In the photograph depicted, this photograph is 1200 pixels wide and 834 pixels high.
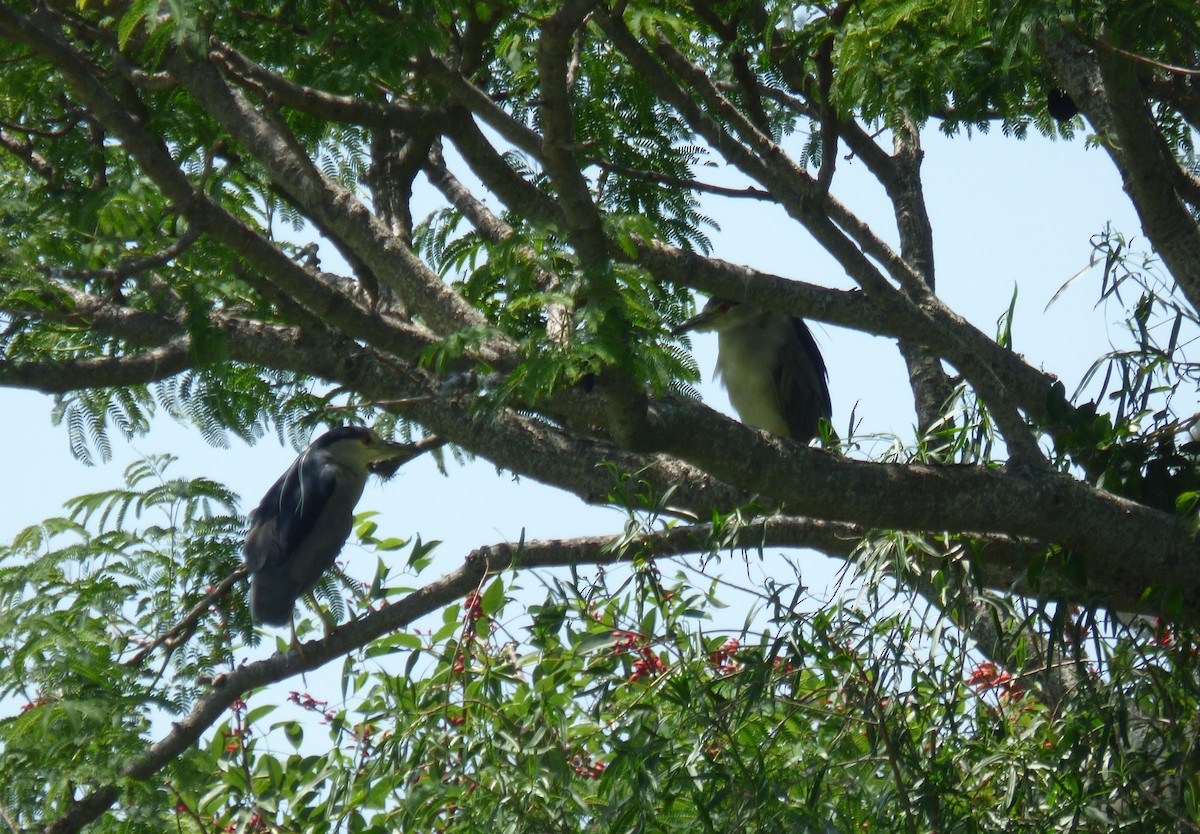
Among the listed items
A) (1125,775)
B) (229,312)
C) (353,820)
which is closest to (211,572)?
(229,312)

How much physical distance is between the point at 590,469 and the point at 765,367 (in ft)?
9.93

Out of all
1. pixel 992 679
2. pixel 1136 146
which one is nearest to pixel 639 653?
pixel 992 679

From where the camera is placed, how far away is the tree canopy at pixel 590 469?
3334mm

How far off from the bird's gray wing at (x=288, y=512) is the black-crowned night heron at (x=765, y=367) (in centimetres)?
201

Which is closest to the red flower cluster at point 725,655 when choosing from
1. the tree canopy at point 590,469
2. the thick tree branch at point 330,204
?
the tree canopy at point 590,469

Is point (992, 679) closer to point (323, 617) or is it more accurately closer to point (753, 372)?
point (323, 617)

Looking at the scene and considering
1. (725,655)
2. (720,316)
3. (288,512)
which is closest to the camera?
(725,655)

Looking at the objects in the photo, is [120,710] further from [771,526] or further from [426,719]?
[771,526]

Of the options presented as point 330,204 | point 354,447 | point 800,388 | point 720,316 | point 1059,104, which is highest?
point 720,316

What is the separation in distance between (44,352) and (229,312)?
0.65 metres

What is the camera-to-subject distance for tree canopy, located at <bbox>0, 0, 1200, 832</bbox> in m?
3.33

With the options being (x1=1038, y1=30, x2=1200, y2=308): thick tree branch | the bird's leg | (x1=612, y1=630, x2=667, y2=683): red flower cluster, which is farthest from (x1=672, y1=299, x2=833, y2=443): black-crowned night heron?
(x1=612, y1=630, x2=667, y2=683): red flower cluster

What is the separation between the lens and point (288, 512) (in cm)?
562

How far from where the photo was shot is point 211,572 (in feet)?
16.0
